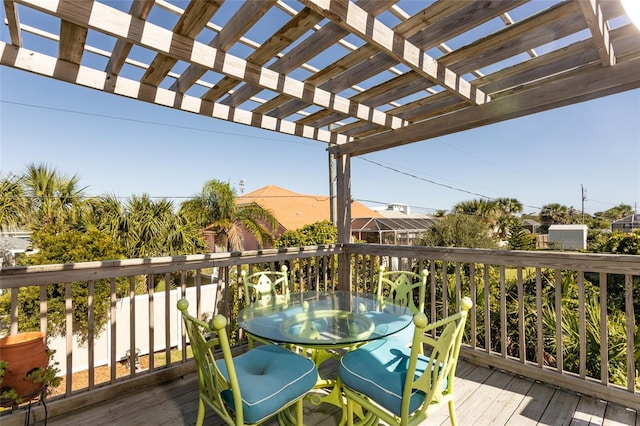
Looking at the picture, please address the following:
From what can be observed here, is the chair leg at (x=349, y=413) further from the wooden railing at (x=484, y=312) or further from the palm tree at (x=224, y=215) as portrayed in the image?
the palm tree at (x=224, y=215)

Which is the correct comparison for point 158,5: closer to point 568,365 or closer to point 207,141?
point 568,365

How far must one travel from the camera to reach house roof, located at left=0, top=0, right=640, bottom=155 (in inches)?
64.6

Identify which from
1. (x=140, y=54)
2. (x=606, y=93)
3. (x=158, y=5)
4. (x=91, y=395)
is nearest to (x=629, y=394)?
(x=606, y=93)

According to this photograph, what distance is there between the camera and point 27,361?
1.61 m

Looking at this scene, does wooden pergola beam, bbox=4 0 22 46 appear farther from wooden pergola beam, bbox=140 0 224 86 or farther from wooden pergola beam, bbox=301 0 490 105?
wooden pergola beam, bbox=301 0 490 105

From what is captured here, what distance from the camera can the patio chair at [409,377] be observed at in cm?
131

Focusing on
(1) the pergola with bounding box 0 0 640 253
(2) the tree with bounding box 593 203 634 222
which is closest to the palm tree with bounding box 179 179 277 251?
(1) the pergola with bounding box 0 0 640 253

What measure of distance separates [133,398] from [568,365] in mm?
3747

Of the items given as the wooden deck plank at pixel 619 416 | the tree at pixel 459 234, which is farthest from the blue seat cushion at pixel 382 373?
the tree at pixel 459 234

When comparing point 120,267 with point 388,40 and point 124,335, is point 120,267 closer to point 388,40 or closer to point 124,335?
point 388,40

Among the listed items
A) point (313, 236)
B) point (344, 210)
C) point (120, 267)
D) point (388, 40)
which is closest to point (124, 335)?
point (313, 236)

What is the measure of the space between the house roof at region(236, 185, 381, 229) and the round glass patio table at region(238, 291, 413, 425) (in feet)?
40.5

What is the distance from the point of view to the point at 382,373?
150 cm

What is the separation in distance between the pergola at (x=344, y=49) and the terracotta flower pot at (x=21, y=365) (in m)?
1.60
